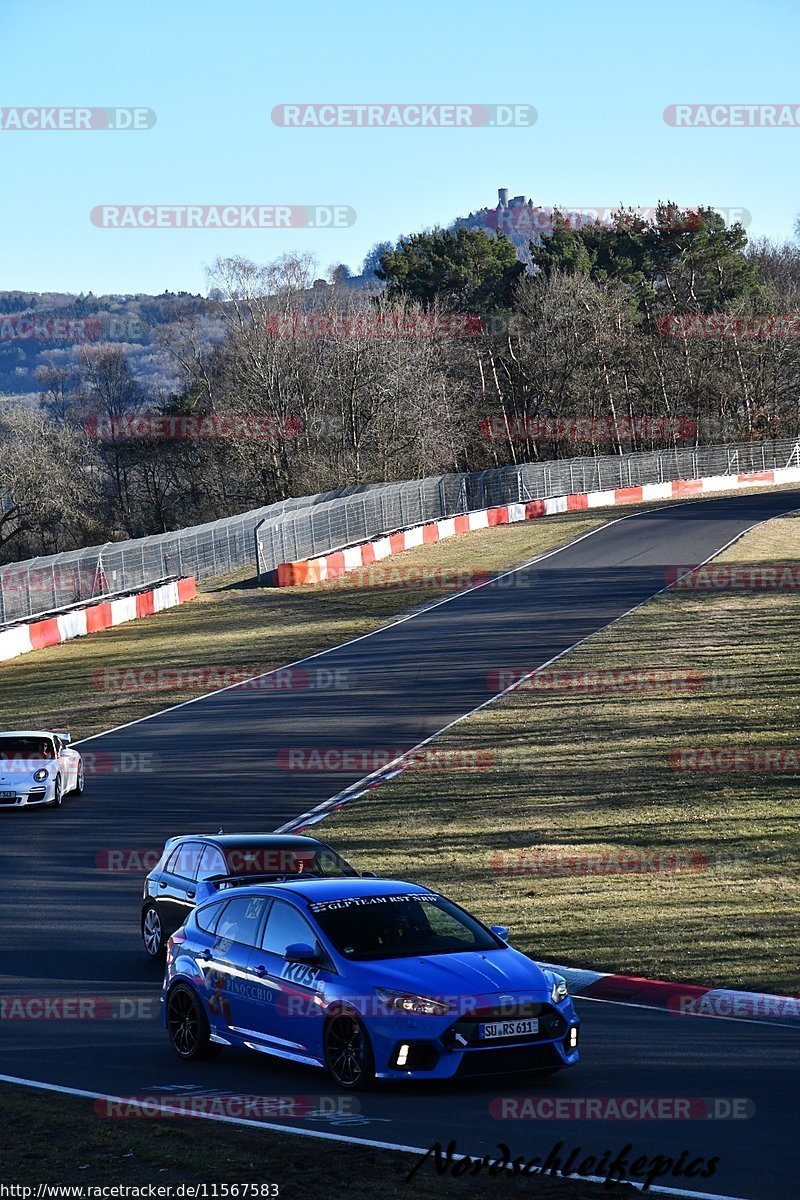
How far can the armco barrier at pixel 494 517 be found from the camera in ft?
159

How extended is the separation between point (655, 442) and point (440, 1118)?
3364 inches

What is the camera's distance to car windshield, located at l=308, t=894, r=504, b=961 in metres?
9.55

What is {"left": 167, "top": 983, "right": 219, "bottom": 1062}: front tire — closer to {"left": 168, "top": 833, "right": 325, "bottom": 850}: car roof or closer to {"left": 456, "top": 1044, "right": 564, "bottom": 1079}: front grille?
{"left": 456, "top": 1044, "right": 564, "bottom": 1079}: front grille

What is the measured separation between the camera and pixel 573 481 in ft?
241

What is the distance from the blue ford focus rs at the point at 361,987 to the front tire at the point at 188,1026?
11 millimetres

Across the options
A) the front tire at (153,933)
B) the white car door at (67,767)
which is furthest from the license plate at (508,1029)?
the white car door at (67,767)

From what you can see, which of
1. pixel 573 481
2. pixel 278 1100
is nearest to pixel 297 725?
pixel 278 1100

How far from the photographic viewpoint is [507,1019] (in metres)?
8.90

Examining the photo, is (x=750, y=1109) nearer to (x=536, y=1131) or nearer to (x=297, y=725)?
(x=536, y=1131)

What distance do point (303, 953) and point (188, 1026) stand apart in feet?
4.94

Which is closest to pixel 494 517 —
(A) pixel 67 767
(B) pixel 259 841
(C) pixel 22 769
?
(A) pixel 67 767

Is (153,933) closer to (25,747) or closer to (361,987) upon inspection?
(361,987)

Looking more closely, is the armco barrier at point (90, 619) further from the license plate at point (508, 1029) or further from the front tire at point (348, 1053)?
the license plate at point (508, 1029)

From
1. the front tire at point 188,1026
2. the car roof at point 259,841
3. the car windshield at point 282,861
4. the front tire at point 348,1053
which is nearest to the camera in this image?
the front tire at point 348,1053
